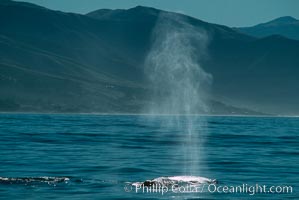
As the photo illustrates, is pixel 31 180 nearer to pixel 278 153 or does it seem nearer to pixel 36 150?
pixel 36 150

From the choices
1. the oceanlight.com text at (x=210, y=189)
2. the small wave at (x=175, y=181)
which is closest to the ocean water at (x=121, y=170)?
the oceanlight.com text at (x=210, y=189)

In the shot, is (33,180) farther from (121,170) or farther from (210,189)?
(210,189)

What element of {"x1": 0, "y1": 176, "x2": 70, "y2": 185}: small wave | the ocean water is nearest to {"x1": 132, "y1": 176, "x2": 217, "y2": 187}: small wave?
the ocean water

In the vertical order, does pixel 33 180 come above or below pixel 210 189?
above

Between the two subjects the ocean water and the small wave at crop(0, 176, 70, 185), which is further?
the small wave at crop(0, 176, 70, 185)

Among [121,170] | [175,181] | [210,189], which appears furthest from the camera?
[121,170]

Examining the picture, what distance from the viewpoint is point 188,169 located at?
1729 inches

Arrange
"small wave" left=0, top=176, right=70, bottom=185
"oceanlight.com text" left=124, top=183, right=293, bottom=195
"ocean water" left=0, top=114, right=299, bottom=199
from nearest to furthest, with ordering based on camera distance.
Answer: "ocean water" left=0, top=114, right=299, bottom=199 → "oceanlight.com text" left=124, top=183, right=293, bottom=195 → "small wave" left=0, top=176, right=70, bottom=185

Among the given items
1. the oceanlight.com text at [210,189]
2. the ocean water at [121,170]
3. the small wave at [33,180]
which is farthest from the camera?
the small wave at [33,180]

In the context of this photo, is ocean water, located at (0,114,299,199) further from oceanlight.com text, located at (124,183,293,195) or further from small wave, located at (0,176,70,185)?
oceanlight.com text, located at (124,183,293,195)

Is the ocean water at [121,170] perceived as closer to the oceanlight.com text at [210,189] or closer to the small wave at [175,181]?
the oceanlight.com text at [210,189]

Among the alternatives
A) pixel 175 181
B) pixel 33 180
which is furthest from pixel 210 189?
pixel 33 180

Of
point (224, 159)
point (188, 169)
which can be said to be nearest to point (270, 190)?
point (188, 169)

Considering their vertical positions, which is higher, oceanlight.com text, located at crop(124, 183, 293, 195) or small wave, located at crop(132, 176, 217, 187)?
small wave, located at crop(132, 176, 217, 187)
